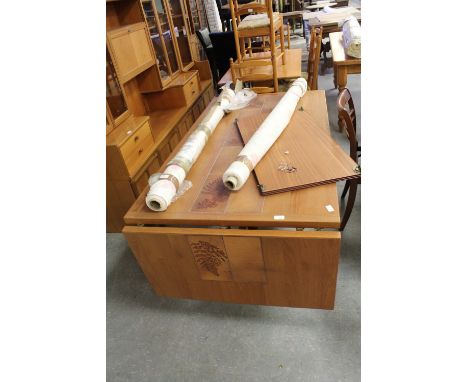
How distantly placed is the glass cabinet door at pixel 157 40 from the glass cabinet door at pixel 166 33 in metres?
0.08

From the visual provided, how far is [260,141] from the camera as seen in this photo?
1371 millimetres

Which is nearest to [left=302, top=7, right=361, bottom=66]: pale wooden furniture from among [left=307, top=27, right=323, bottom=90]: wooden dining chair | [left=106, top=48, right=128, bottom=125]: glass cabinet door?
[left=307, top=27, right=323, bottom=90]: wooden dining chair

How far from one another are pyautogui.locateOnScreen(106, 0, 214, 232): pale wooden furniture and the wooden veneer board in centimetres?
85

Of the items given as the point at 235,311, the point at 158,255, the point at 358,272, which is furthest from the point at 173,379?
the point at 358,272

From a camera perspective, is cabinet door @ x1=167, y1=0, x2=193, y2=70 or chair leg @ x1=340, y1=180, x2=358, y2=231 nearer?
chair leg @ x1=340, y1=180, x2=358, y2=231

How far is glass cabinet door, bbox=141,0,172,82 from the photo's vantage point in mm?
2571

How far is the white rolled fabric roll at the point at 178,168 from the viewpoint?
1157 millimetres

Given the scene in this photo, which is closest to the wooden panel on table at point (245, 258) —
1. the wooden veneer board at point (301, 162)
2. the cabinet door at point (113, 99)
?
the wooden veneer board at point (301, 162)

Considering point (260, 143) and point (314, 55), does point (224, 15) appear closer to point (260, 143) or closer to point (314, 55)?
point (314, 55)

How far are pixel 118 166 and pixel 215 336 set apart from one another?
117 cm

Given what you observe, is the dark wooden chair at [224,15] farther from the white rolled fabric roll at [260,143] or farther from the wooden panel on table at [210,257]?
the wooden panel on table at [210,257]

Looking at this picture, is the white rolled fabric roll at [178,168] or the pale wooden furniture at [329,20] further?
the pale wooden furniture at [329,20]

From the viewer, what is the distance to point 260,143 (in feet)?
4.47

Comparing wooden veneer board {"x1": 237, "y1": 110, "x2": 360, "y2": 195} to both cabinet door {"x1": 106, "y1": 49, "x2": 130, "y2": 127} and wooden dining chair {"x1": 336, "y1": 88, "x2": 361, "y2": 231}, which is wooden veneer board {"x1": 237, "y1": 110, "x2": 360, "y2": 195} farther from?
cabinet door {"x1": 106, "y1": 49, "x2": 130, "y2": 127}
